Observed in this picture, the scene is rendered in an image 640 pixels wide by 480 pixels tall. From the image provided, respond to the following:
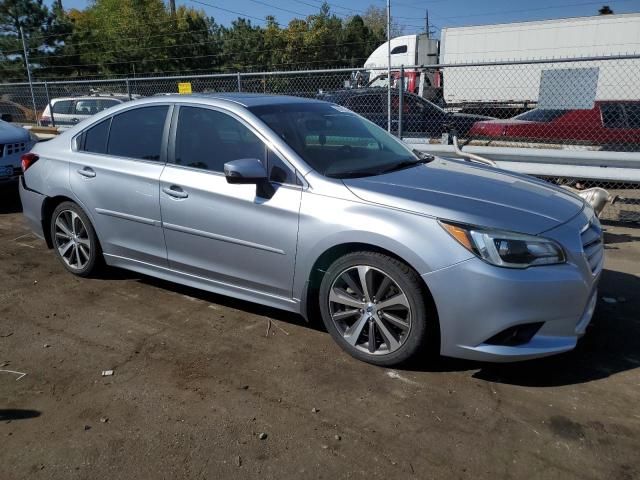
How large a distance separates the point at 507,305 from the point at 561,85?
5267 mm

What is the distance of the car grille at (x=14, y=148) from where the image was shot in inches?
306

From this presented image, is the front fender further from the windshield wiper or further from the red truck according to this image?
the red truck

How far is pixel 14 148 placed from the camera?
25.8ft

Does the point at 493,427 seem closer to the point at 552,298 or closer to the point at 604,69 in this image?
the point at 552,298

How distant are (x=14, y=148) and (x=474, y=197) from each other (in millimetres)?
7154

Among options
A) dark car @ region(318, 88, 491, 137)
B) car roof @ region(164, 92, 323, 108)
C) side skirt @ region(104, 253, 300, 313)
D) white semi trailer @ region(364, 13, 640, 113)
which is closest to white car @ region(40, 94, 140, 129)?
dark car @ region(318, 88, 491, 137)

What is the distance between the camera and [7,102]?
578 inches

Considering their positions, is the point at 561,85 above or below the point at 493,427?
above

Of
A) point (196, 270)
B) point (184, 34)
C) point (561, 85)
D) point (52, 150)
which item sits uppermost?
point (184, 34)

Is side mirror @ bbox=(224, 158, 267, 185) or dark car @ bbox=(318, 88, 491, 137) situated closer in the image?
A: side mirror @ bbox=(224, 158, 267, 185)

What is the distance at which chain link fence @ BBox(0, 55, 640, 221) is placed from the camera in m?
7.11

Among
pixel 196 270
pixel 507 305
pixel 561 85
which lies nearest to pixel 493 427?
pixel 507 305

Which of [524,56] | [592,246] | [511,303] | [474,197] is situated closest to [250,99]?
[474,197]

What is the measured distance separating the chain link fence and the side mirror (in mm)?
4486
